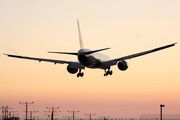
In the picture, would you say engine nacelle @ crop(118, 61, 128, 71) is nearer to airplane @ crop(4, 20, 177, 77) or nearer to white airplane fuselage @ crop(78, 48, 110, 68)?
airplane @ crop(4, 20, 177, 77)

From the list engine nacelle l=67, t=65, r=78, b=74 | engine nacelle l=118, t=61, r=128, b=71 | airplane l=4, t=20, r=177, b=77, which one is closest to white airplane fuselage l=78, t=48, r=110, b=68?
airplane l=4, t=20, r=177, b=77

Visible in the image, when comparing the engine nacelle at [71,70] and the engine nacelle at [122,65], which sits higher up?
the engine nacelle at [122,65]

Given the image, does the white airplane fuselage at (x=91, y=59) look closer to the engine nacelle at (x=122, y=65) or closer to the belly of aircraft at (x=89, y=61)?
the belly of aircraft at (x=89, y=61)

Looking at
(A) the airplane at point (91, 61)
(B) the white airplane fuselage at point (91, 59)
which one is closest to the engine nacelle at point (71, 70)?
(A) the airplane at point (91, 61)

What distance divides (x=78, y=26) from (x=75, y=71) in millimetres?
11787

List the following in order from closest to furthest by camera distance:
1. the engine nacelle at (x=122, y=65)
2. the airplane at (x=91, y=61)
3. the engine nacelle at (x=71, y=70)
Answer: the airplane at (x=91, y=61) → the engine nacelle at (x=122, y=65) → the engine nacelle at (x=71, y=70)

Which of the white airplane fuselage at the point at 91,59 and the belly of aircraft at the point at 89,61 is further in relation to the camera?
the belly of aircraft at the point at 89,61

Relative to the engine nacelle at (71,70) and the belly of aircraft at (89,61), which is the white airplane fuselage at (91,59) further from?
the engine nacelle at (71,70)

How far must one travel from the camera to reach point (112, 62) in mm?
71562

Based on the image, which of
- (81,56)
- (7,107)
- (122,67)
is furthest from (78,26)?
(7,107)

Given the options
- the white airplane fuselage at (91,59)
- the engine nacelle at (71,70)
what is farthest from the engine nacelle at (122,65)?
the engine nacelle at (71,70)

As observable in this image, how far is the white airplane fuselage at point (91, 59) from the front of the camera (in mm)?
65812

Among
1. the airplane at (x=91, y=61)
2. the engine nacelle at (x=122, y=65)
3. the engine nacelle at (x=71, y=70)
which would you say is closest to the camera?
the airplane at (x=91, y=61)

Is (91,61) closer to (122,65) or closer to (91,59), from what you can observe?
(91,59)
